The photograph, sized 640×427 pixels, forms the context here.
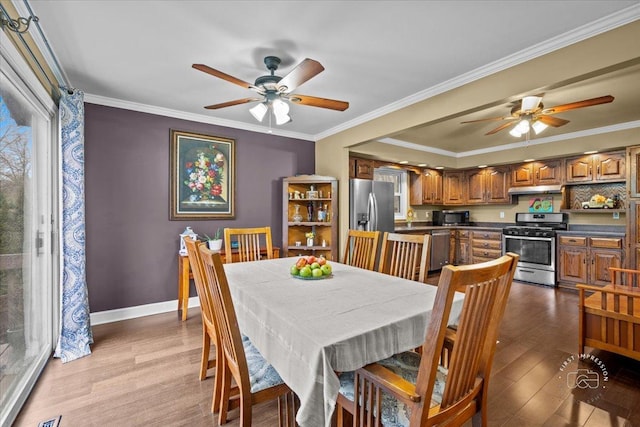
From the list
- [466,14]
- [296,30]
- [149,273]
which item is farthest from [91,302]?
[466,14]

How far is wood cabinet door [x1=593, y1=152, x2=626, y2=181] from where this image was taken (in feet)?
14.5

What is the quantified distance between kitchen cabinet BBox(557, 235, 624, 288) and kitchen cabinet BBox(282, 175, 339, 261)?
3.66 meters

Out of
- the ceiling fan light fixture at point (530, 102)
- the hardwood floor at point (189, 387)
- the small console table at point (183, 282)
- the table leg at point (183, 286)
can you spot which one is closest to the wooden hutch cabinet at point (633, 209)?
the hardwood floor at point (189, 387)

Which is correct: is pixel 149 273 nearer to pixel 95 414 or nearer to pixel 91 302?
pixel 91 302

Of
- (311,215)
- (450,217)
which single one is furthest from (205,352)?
(450,217)

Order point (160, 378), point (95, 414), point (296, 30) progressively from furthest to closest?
point (160, 378) < point (296, 30) < point (95, 414)

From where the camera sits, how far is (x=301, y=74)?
82.4 inches

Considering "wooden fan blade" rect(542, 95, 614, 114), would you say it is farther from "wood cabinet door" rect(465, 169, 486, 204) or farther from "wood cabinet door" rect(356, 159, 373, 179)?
"wood cabinet door" rect(465, 169, 486, 204)

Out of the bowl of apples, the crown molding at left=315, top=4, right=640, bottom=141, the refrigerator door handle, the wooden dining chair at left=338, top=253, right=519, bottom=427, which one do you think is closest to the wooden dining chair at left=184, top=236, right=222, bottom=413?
the bowl of apples

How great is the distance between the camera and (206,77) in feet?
9.05

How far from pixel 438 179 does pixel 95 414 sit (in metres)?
6.37

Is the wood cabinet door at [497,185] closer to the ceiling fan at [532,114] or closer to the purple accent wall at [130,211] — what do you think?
the ceiling fan at [532,114]

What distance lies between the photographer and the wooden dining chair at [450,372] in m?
0.94

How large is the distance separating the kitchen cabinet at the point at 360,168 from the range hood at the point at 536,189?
9.16 ft
